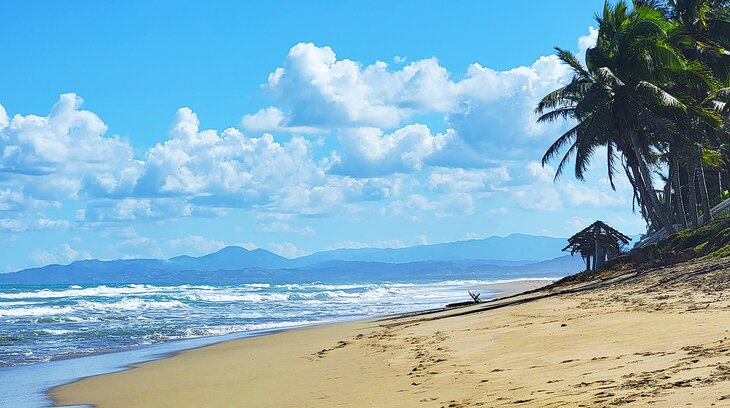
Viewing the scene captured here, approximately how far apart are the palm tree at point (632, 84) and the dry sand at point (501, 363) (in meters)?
9.81

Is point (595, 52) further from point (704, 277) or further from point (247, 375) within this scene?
point (247, 375)

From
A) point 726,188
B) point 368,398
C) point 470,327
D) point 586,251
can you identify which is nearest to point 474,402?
point 368,398

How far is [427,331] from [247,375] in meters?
5.19

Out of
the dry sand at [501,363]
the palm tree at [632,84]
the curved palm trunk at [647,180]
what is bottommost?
the dry sand at [501,363]

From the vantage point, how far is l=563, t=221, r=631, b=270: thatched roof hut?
109 ft

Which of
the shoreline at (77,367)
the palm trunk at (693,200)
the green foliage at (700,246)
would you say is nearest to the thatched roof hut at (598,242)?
the palm trunk at (693,200)

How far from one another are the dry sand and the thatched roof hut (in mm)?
14910

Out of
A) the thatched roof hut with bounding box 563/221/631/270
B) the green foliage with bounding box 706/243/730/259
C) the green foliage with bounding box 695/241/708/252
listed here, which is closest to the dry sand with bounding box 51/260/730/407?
the green foliage with bounding box 706/243/730/259

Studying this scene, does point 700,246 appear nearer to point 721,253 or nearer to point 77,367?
point 721,253

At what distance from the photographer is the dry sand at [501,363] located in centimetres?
700

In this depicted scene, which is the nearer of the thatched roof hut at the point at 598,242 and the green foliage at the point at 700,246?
the green foliage at the point at 700,246

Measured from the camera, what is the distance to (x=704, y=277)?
15.8 m

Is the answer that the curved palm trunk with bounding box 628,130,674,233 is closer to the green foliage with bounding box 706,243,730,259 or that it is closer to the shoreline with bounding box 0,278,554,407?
the green foliage with bounding box 706,243,730,259

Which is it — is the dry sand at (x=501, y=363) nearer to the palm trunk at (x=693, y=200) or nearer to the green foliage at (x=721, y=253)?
the green foliage at (x=721, y=253)
